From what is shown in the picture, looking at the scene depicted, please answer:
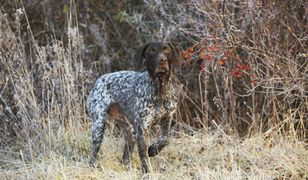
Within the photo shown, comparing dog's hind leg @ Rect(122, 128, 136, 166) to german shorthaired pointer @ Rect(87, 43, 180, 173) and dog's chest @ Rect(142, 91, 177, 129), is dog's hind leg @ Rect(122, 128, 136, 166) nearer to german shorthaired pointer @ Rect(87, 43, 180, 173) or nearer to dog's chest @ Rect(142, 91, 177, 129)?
german shorthaired pointer @ Rect(87, 43, 180, 173)

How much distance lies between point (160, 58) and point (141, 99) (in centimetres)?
52

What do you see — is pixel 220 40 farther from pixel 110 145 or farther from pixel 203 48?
pixel 110 145

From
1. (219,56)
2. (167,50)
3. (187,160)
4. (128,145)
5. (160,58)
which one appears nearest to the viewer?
(160,58)

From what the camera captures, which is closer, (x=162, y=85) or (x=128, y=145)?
(x=162, y=85)

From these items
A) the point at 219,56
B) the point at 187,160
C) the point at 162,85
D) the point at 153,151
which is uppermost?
the point at 219,56

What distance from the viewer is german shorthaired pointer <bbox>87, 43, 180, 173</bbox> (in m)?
5.68

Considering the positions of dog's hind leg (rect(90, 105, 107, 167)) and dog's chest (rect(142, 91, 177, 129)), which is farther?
dog's hind leg (rect(90, 105, 107, 167))

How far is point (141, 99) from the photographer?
19.2ft

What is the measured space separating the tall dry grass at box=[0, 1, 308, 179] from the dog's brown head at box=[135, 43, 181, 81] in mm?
562

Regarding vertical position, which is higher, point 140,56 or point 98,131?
point 140,56

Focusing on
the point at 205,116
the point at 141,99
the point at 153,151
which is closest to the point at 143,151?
the point at 153,151

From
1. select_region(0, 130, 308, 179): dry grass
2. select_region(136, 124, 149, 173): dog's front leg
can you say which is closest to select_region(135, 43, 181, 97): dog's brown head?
select_region(136, 124, 149, 173): dog's front leg

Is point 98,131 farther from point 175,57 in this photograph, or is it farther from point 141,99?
point 175,57

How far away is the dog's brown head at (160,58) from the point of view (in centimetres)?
555
